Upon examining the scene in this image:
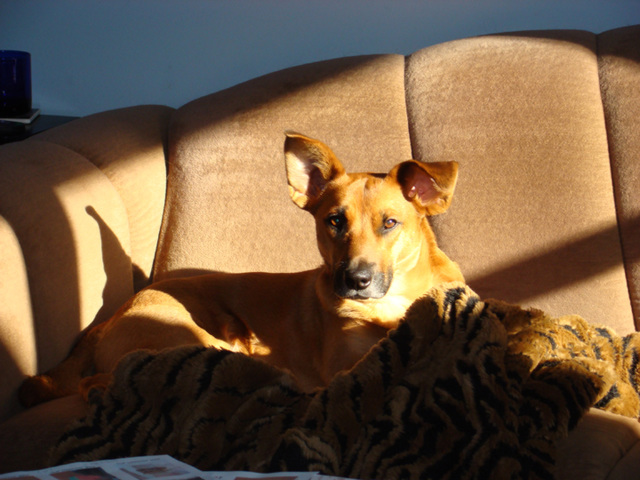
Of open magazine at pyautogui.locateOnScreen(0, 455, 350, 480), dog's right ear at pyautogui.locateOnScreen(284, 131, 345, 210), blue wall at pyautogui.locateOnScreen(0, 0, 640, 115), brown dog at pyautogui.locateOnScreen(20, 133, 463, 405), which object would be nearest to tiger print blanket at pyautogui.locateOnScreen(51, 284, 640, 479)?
open magazine at pyautogui.locateOnScreen(0, 455, 350, 480)

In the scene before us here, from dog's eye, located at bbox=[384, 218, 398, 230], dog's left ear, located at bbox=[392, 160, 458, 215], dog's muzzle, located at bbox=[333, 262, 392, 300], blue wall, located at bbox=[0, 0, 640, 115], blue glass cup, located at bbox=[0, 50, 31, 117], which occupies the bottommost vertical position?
dog's muzzle, located at bbox=[333, 262, 392, 300]

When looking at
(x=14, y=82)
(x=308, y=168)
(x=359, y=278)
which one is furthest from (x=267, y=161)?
(x=14, y=82)

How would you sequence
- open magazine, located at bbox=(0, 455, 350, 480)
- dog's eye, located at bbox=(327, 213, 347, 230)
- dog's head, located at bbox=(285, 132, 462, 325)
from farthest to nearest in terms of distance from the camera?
dog's eye, located at bbox=(327, 213, 347, 230) → dog's head, located at bbox=(285, 132, 462, 325) → open magazine, located at bbox=(0, 455, 350, 480)

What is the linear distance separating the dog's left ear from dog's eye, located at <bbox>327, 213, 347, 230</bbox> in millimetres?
253

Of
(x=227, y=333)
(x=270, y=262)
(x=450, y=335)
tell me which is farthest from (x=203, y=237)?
(x=450, y=335)

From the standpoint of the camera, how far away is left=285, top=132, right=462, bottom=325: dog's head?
2111 millimetres

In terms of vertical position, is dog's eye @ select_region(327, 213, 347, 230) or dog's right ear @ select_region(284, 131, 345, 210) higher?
dog's right ear @ select_region(284, 131, 345, 210)

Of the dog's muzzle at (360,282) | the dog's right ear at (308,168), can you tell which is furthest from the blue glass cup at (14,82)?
the dog's muzzle at (360,282)

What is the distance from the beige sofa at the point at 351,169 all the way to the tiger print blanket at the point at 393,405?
0.62 m

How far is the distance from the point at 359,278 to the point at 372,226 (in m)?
0.23

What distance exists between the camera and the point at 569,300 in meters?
2.50

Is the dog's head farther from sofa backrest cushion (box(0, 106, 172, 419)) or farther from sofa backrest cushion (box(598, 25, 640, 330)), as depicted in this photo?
sofa backrest cushion (box(0, 106, 172, 419))

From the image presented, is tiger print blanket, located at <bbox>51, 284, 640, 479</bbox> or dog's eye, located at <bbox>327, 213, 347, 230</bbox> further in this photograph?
dog's eye, located at <bbox>327, 213, 347, 230</bbox>

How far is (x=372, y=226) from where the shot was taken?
86.4 inches
